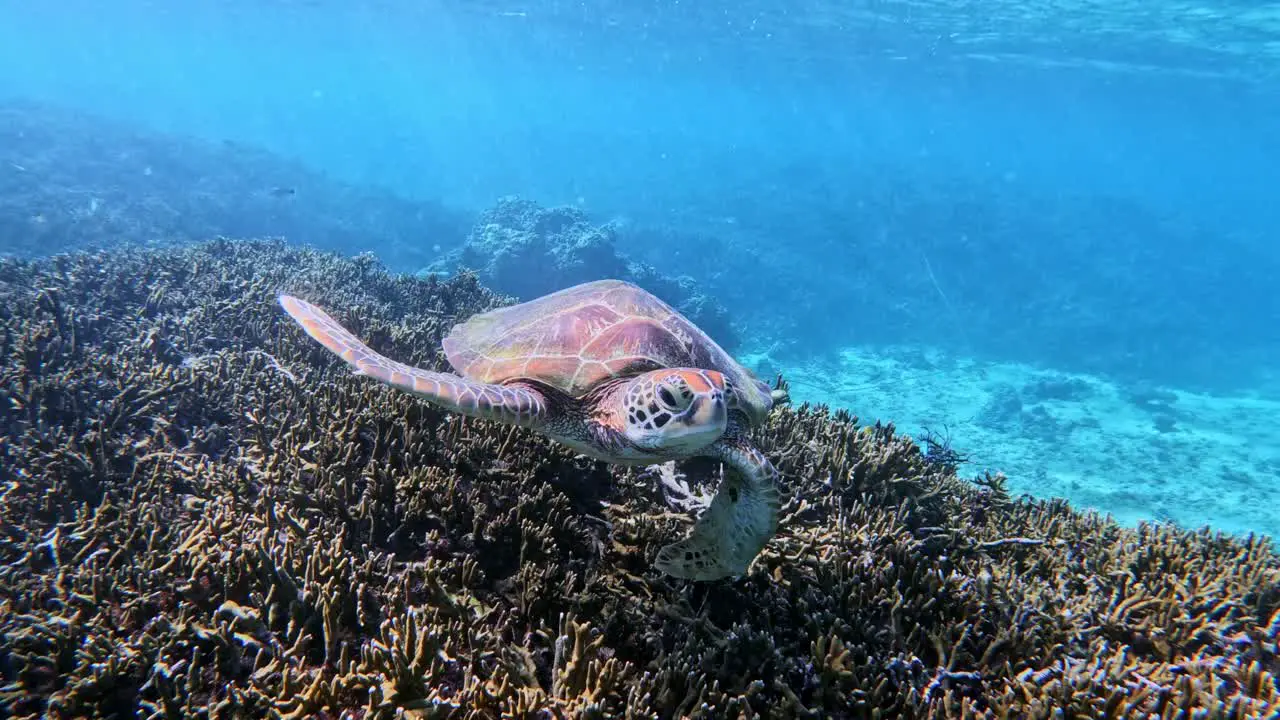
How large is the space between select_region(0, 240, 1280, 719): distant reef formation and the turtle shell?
24.0 inches

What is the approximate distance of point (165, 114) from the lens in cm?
6091

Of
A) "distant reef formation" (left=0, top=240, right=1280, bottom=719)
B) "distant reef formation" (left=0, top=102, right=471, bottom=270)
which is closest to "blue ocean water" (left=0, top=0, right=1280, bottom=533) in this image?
"distant reef formation" (left=0, top=102, right=471, bottom=270)

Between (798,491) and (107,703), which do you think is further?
(798,491)

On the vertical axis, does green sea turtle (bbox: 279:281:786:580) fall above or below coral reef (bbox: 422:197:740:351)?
above

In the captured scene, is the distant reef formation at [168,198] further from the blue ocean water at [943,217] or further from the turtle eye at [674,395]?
the turtle eye at [674,395]

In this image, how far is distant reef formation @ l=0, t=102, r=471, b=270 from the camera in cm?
1811

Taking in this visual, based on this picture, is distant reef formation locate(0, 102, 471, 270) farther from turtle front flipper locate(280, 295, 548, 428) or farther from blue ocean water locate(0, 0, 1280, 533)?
turtle front flipper locate(280, 295, 548, 428)

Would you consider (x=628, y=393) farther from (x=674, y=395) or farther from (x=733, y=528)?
(x=733, y=528)

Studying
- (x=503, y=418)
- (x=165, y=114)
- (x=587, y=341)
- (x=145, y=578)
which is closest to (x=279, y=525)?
(x=145, y=578)

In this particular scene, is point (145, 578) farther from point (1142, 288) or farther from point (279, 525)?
point (1142, 288)

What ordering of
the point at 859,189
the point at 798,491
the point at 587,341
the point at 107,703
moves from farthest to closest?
the point at 859,189
the point at 798,491
the point at 587,341
the point at 107,703

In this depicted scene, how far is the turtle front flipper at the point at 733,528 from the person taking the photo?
3.08 m

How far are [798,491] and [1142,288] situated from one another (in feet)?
124

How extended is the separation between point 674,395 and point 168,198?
2870 cm
